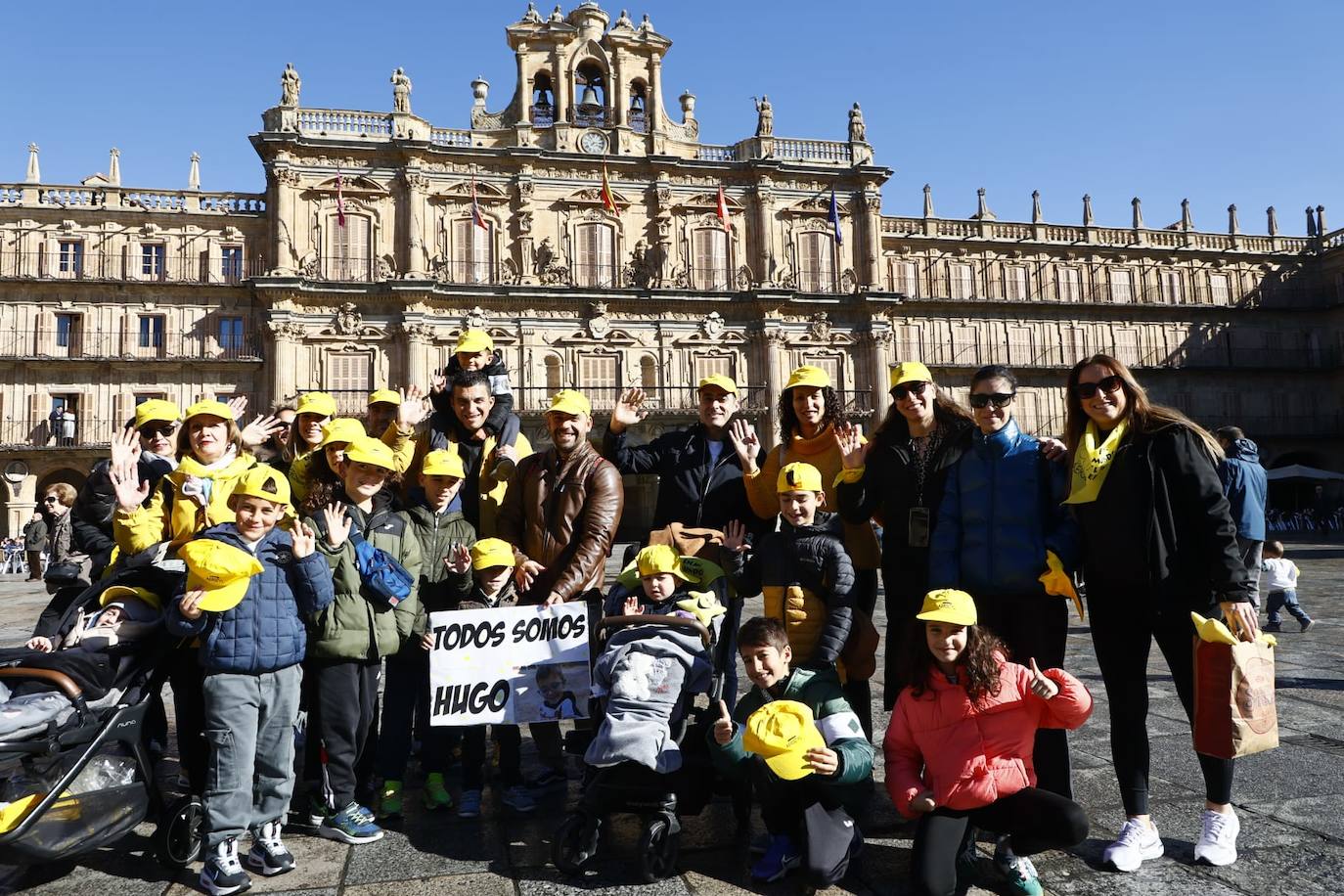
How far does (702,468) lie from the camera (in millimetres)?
5223

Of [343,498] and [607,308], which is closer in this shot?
[343,498]

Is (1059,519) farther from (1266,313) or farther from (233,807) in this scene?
(1266,313)

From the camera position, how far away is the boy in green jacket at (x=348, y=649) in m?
3.98

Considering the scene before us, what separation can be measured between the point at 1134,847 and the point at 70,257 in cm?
3574

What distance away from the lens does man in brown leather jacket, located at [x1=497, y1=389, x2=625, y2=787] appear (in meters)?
4.66

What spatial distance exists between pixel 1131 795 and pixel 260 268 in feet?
105

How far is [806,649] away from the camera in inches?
166

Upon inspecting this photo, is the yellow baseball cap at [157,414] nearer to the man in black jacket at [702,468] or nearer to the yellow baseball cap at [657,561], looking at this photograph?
the man in black jacket at [702,468]

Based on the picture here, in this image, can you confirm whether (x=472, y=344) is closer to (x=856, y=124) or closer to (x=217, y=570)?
(x=217, y=570)

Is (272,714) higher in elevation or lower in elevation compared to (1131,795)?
higher

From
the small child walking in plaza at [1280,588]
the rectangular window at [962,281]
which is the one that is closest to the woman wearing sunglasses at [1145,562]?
the small child walking in plaza at [1280,588]

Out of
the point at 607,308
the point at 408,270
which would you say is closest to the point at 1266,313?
the point at 607,308

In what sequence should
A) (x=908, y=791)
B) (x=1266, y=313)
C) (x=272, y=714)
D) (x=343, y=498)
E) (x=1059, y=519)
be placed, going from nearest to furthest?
(x=908, y=791)
(x=272, y=714)
(x=1059, y=519)
(x=343, y=498)
(x=1266, y=313)

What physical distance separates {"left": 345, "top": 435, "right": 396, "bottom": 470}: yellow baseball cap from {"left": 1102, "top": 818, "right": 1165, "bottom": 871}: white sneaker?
366 centimetres
